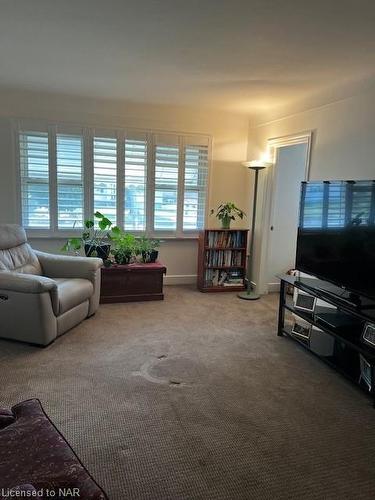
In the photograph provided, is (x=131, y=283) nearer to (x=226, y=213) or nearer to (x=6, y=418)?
(x=226, y=213)

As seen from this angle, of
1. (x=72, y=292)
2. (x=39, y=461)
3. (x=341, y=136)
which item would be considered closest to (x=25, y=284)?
(x=72, y=292)

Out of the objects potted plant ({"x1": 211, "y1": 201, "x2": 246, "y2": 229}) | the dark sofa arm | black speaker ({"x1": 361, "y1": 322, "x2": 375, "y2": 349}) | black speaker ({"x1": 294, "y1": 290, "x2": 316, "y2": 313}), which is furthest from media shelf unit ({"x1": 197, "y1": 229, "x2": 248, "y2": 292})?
the dark sofa arm

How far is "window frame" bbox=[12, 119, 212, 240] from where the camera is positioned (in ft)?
15.4

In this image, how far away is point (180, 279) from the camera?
5.55 metres

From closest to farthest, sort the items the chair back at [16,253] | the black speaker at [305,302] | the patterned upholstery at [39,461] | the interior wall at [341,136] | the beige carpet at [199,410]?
the patterned upholstery at [39,461] < the beige carpet at [199,410] < the interior wall at [341,136] < the black speaker at [305,302] < the chair back at [16,253]

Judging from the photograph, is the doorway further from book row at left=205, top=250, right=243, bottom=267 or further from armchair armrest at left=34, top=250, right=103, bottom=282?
armchair armrest at left=34, top=250, right=103, bottom=282

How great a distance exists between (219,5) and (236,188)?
11.4 ft

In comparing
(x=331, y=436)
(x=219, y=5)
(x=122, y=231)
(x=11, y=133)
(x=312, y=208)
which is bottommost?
(x=331, y=436)

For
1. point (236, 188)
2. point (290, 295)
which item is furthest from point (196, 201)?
point (290, 295)

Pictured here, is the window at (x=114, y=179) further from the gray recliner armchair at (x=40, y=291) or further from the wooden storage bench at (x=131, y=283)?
the gray recliner armchair at (x=40, y=291)

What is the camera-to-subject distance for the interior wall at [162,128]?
15.2 ft

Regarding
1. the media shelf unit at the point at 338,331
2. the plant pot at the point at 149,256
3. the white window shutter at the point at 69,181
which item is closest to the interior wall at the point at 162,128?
the white window shutter at the point at 69,181

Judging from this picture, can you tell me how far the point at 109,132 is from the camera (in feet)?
16.1

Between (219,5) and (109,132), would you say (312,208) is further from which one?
(109,132)
